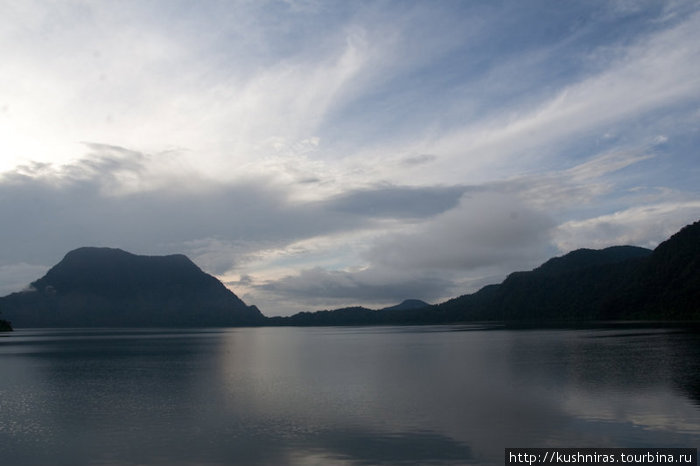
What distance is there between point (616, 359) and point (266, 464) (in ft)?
204

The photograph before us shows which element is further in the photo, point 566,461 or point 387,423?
point 387,423

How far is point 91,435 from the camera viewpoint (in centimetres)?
3359

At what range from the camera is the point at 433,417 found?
36938 mm

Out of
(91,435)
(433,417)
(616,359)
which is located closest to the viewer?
(91,435)

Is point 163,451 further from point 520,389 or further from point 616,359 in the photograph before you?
point 616,359

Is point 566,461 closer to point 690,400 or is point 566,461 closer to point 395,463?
point 395,463

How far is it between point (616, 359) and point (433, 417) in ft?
156

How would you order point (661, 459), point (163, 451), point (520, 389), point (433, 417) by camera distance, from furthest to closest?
point (520, 389) < point (433, 417) < point (163, 451) < point (661, 459)

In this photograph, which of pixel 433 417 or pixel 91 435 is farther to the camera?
pixel 433 417

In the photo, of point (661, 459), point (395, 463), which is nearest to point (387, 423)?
point (395, 463)

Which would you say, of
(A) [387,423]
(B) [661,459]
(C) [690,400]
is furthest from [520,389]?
(B) [661,459]

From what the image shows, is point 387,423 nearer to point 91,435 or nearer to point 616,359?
point 91,435

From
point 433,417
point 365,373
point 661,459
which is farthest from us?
point 365,373

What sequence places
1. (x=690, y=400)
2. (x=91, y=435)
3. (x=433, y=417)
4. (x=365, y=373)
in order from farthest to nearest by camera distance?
(x=365, y=373)
(x=690, y=400)
(x=433, y=417)
(x=91, y=435)
